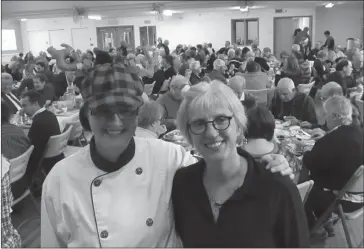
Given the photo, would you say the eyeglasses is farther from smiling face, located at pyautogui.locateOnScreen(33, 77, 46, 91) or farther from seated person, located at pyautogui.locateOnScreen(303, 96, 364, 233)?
smiling face, located at pyautogui.locateOnScreen(33, 77, 46, 91)

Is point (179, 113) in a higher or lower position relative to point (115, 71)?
lower

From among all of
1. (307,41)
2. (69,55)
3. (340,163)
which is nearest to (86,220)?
(340,163)

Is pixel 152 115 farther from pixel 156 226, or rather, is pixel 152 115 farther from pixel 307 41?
pixel 307 41

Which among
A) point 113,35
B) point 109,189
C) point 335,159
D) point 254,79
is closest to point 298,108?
point 254,79

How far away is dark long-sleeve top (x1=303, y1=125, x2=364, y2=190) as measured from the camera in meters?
2.91

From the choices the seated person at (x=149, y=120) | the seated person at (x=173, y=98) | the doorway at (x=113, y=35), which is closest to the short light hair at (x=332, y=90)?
the seated person at (x=173, y=98)

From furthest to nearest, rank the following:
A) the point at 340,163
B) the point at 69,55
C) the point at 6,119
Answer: the point at 69,55, the point at 6,119, the point at 340,163

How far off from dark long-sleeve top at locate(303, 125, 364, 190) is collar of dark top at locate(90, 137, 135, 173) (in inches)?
80.5

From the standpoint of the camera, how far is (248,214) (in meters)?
1.31

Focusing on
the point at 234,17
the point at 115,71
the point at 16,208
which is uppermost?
the point at 234,17

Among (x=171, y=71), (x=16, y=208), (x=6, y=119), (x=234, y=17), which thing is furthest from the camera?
(x=234, y=17)

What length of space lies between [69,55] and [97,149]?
772 cm

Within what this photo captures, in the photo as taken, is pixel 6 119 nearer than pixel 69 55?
Yes

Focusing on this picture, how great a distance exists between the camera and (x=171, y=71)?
705 centimetres
